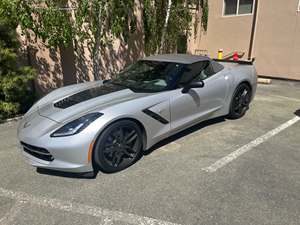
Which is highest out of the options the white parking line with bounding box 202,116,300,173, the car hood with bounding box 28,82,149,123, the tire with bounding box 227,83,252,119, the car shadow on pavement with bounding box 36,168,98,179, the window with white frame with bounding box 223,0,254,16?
the window with white frame with bounding box 223,0,254,16

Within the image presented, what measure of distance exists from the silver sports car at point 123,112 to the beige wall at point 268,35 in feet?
16.9

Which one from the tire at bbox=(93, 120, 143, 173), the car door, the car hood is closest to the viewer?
the tire at bbox=(93, 120, 143, 173)

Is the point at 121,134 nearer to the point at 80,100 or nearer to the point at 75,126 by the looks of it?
the point at 75,126

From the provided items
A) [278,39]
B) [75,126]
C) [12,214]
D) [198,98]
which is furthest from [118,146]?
[278,39]

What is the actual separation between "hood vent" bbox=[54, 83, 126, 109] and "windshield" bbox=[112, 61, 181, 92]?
20cm

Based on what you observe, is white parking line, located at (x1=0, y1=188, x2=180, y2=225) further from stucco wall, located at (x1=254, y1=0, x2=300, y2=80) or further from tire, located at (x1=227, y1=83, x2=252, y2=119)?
stucco wall, located at (x1=254, y1=0, x2=300, y2=80)

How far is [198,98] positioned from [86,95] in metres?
1.70

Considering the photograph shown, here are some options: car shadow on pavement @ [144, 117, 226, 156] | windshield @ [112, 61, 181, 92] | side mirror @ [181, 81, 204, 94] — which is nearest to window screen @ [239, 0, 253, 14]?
car shadow on pavement @ [144, 117, 226, 156]

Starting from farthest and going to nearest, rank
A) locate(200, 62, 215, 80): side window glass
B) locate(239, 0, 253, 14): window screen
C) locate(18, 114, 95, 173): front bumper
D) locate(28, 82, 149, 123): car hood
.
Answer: locate(239, 0, 253, 14): window screen, locate(200, 62, 215, 80): side window glass, locate(28, 82, 149, 123): car hood, locate(18, 114, 95, 173): front bumper

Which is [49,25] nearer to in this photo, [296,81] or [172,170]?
[172,170]

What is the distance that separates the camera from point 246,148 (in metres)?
3.70

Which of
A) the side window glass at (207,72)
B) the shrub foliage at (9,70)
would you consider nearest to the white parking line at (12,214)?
the shrub foliage at (9,70)

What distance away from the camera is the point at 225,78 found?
4355 mm

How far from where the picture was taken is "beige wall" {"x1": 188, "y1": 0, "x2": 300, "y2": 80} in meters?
8.27
